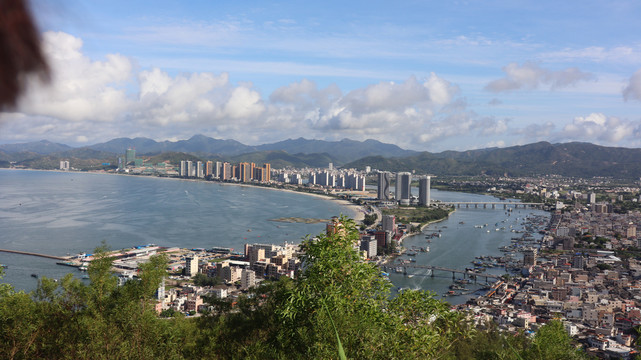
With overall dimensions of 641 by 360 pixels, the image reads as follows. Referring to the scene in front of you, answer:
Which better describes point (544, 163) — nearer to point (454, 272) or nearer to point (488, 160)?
point (488, 160)

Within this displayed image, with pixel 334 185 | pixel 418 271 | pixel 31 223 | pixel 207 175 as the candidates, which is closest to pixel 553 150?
pixel 334 185

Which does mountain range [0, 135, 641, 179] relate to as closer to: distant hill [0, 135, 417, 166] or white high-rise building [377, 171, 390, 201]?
white high-rise building [377, 171, 390, 201]

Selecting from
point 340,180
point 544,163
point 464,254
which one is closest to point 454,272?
point 464,254

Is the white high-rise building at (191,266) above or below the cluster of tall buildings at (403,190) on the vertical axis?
below

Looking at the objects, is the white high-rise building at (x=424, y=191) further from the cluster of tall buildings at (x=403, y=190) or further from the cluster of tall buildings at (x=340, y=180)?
the cluster of tall buildings at (x=340, y=180)

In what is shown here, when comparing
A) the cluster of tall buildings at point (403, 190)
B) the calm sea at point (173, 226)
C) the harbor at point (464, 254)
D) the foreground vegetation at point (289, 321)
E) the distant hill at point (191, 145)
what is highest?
the distant hill at point (191, 145)

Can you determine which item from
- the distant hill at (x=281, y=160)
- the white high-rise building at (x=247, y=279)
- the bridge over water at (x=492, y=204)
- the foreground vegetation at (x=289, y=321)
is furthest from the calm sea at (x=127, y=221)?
the distant hill at (x=281, y=160)

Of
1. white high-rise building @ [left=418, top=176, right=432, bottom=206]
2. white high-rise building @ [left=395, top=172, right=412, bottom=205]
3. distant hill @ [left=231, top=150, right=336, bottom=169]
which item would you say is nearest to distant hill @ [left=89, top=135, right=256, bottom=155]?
distant hill @ [left=231, top=150, right=336, bottom=169]
